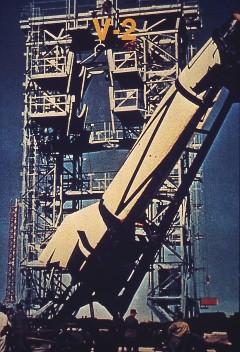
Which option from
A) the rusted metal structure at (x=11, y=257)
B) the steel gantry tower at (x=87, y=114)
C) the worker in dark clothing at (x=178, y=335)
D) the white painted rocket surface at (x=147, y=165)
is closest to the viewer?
the worker in dark clothing at (x=178, y=335)

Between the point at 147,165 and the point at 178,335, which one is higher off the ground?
the point at 147,165

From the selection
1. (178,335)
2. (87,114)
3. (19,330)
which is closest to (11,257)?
(87,114)

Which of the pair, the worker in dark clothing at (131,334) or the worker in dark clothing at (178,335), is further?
the worker in dark clothing at (131,334)

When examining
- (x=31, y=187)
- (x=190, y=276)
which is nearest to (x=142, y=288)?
(x=190, y=276)

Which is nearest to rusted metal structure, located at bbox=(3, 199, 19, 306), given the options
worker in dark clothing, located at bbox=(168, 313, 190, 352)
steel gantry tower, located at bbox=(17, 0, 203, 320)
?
steel gantry tower, located at bbox=(17, 0, 203, 320)

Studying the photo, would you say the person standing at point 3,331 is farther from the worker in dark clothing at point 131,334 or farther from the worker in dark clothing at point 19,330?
the worker in dark clothing at point 131,334

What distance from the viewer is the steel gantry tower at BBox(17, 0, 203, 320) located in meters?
24.7

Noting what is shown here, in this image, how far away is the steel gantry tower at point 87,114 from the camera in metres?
24.7

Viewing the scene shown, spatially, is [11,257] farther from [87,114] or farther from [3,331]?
[3,331]

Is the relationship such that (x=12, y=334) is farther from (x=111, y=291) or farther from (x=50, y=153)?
(x=50, y=153)

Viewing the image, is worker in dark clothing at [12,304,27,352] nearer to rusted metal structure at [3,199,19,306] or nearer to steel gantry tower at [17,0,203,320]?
steel gantry tower at [17,0,203,320]

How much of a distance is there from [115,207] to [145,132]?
7.39 feet

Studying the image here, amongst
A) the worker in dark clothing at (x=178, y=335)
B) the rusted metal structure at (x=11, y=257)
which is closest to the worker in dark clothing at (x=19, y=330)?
the worker in dark clothing at (x=178, y=335)

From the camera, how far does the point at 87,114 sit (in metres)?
28.5
